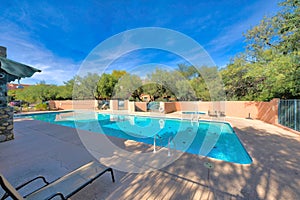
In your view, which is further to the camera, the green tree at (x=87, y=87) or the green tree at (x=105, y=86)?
the green tree at (x=87, y=87)

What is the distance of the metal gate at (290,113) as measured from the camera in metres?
4.93

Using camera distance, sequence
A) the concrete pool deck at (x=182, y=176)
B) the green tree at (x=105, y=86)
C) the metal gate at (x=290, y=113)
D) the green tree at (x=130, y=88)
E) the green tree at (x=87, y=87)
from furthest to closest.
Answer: the green tree at (x=87, y=87) → the green tree at (x=105, y=86) → the green tree at (x=130, y=88) → the metal gate at (x=290, y=113) → the concrete pool deck at (x=182, y=176)

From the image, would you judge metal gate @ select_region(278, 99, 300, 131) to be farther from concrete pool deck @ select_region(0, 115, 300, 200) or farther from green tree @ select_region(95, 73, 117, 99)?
green tree @ select_region(95, 73, 117, 99)

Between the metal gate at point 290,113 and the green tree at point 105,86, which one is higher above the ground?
the green tree at point 105,86

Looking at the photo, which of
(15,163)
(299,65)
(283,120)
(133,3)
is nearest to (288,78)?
(299,65)

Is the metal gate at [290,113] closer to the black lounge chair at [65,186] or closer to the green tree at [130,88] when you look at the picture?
the black lounge chair at [65,186]

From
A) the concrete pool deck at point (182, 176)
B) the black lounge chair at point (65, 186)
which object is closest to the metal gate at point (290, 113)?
the concrete pool deck at point (182, 176)

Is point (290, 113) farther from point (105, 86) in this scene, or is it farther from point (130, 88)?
point (105, 86)

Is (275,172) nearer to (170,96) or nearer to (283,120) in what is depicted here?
(283,120)

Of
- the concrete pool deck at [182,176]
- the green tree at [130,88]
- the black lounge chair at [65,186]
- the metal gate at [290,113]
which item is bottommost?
the concrete pool deck at [182,176]

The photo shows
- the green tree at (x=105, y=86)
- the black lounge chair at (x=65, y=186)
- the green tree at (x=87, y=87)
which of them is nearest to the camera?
the black lounge chair at (x=65, y=186)

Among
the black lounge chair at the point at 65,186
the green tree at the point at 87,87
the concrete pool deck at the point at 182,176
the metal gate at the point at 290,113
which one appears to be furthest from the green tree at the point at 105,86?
the metal gate at the point at 290,113

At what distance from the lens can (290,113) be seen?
534cm

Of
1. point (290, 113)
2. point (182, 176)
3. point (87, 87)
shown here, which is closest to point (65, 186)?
point (182, 176)
